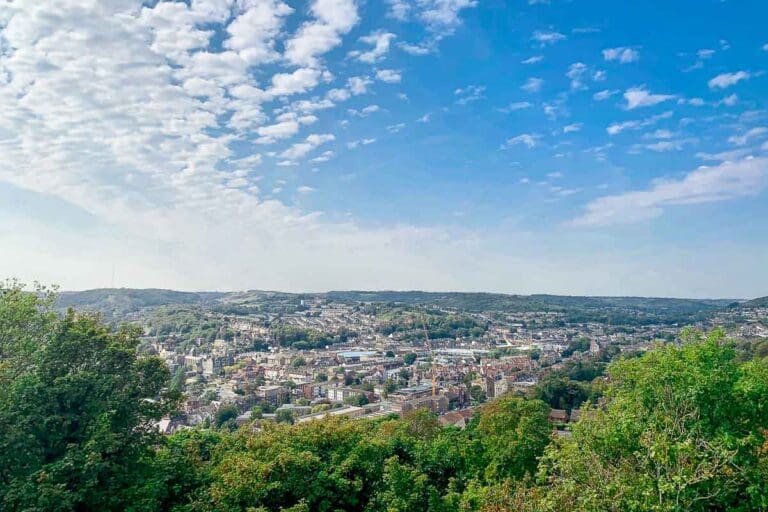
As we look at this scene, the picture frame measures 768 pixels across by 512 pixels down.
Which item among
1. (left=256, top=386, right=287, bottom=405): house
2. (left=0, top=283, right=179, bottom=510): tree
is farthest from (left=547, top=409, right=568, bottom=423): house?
(left=0, top=283, right=179, bottom=510): tree

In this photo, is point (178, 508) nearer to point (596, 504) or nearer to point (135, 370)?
point (135, 370)

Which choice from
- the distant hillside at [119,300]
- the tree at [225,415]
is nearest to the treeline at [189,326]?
the distant hillside at [119,300]

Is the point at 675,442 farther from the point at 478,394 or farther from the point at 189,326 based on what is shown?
the point at 189,326

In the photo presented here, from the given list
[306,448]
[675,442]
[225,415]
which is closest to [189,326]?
[225,415]

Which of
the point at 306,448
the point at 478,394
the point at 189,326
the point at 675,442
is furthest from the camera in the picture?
the point at 189,326

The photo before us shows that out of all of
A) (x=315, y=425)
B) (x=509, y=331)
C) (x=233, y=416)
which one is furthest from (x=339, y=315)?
(x=315, y=425)

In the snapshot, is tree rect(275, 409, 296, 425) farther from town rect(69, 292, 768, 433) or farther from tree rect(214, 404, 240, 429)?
tree rect(214, 404, 240, 429)
